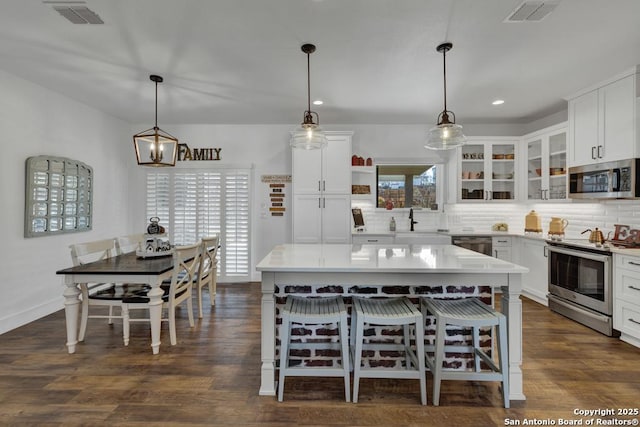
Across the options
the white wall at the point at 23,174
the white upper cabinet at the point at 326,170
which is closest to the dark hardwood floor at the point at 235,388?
the white wall at the point at 23,174

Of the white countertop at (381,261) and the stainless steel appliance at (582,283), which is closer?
the white countertop at (381,261)

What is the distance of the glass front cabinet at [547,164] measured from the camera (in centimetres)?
430

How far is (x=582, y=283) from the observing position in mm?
3592

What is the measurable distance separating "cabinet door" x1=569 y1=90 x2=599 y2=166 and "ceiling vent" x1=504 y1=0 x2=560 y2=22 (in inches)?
78.6

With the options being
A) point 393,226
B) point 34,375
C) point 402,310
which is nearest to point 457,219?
point 393,226

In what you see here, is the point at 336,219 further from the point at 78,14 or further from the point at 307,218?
the point at 78,14

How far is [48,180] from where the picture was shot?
3873mm

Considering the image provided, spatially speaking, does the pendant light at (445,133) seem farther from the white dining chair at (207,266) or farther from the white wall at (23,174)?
the white wall at (23,174)

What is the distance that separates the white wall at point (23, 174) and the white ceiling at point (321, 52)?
0.79 feet

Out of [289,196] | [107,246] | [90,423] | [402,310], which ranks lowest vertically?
[90,423]

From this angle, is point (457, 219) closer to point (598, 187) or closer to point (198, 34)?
point (598, 187)

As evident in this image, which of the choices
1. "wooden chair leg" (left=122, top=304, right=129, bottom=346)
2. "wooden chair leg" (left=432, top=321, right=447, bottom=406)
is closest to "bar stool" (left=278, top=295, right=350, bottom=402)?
"wooden chair leg" (left=432, top=321, right=447, bottom=406)

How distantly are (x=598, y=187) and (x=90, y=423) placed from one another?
199 inches

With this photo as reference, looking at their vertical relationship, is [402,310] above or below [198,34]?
below
